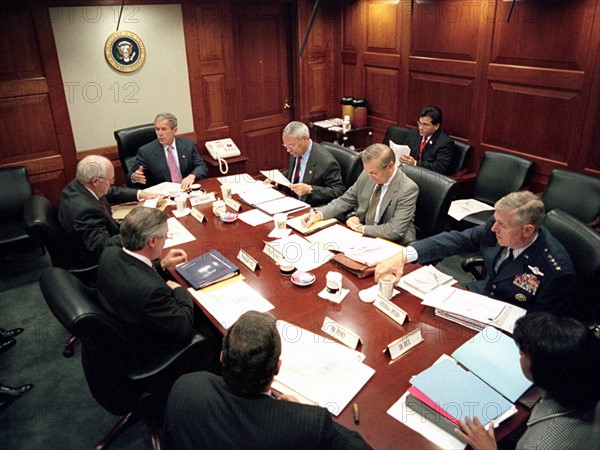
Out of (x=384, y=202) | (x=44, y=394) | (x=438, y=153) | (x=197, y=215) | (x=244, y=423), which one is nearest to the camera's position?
(x=244, y=423)

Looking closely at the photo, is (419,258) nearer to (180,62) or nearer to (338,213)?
(338,213)

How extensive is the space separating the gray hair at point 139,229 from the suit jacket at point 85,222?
760mm

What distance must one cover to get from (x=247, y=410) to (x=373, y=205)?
2054 millimetres

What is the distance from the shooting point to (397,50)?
5.15 metres

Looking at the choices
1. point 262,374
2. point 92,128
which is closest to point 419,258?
point 262,374

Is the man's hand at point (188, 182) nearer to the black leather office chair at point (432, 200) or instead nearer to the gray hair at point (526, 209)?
the black leather office chair at point (432, 200)

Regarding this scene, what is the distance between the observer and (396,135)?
515 centimetres

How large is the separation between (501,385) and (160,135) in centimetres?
331

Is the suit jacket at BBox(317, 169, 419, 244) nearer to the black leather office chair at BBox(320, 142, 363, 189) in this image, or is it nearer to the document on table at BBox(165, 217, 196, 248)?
the black leather office chair at BBox(320, 142, 363, 189)

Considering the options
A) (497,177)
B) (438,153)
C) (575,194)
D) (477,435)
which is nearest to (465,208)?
(497,177)

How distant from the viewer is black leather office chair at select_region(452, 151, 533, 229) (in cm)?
411

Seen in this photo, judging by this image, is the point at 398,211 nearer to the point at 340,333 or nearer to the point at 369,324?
the point at 369,324

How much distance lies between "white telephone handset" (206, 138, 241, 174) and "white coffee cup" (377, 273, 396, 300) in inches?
115

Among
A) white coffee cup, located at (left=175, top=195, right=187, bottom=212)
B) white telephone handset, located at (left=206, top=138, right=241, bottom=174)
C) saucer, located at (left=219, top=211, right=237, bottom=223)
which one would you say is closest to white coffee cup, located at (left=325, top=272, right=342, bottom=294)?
saucer, located at (left=219, top=211, right=237, bottom=223)
